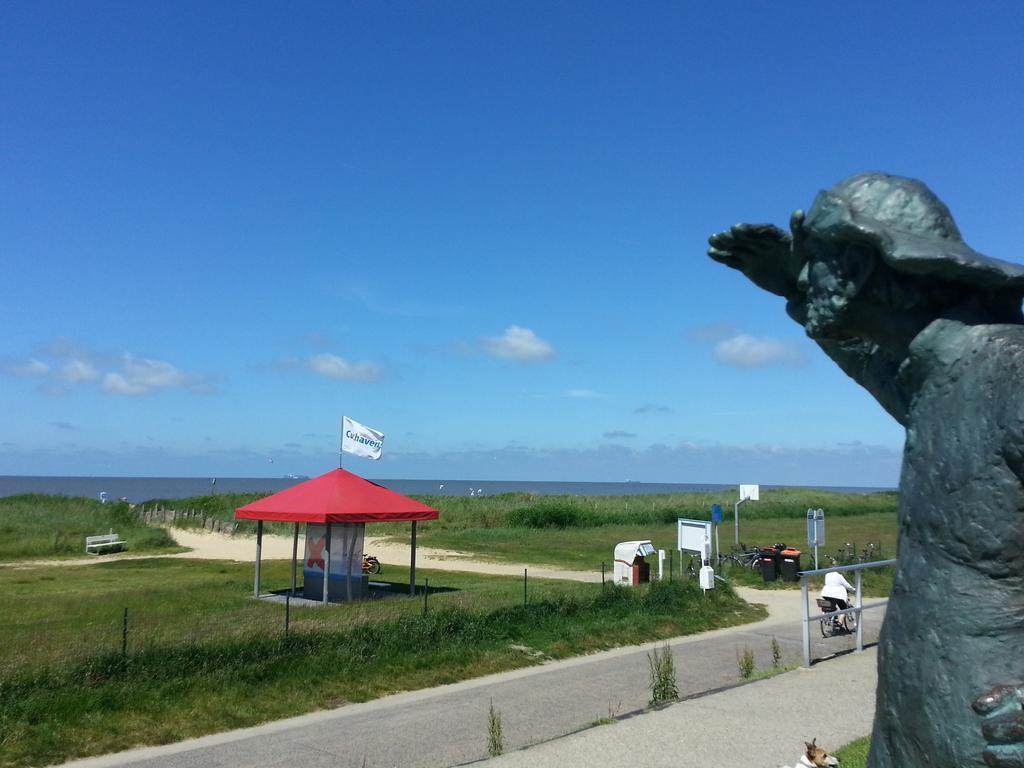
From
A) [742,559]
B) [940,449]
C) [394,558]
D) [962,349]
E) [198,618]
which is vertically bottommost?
[394,558]

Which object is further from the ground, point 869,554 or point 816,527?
point 816,527

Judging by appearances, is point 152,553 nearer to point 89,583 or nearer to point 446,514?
point 89,583

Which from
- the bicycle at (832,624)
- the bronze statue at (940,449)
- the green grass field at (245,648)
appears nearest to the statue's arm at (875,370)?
the bronze statue at (940,449)

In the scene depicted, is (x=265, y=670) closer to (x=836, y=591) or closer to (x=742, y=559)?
(x=836, y=591)

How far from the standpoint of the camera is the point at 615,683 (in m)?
9.96

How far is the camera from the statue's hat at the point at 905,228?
2.21 m

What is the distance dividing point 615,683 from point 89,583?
52.5ft

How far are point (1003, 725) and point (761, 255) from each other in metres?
1.68

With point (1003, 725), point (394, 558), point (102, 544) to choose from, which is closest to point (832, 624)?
point (1003, 725)

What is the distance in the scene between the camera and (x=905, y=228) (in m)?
2.40

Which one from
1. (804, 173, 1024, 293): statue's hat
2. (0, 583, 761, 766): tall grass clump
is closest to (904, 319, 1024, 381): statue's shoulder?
(804, 173, 1024, 293): statue's hat

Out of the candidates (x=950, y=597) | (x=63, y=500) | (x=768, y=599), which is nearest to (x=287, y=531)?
(x=63, y=500)

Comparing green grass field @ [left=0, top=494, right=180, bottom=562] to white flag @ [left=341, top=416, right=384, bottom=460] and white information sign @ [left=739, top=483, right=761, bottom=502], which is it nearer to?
white flag @ [left=341, top=416, right=384, bottom=460]

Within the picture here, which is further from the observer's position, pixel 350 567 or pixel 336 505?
pixel 350 567
